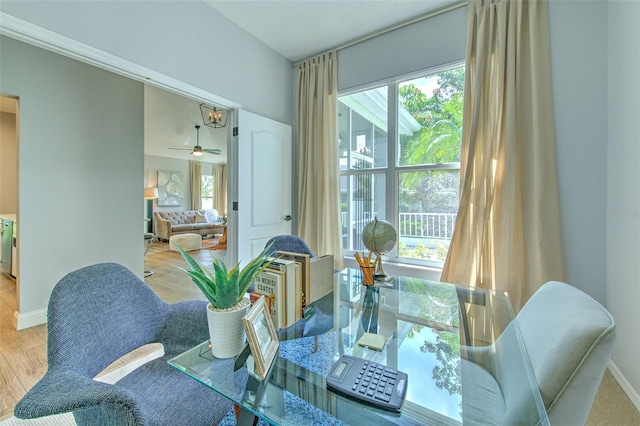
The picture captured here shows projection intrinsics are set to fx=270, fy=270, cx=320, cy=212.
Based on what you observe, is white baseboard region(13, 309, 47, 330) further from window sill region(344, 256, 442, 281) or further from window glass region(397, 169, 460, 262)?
window glass region(397, 169, 460, 262)

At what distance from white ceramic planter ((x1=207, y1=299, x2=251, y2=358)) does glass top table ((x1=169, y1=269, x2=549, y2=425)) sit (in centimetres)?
4

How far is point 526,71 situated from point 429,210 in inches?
51.3

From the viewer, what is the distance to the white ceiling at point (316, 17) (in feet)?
7.63

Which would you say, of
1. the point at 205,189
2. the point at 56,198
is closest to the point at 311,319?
the point at 56,198

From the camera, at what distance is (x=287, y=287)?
1.11 meters

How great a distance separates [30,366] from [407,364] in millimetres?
2536

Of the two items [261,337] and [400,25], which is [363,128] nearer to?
[400,25]

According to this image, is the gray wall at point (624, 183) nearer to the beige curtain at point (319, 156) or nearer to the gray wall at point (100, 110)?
the beige curtain at point (319, 156)

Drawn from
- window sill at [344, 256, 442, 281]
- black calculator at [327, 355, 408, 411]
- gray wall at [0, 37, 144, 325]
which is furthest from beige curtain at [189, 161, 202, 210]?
black calculator at [327, 355, 408, 411]

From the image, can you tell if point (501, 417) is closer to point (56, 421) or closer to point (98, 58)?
point (56, 421)

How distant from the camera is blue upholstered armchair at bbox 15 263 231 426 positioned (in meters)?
0.70

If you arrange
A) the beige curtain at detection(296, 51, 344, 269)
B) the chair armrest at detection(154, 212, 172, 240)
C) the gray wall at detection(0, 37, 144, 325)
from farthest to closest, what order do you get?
1. the chair armrest at detection(154, 212, 172, 240)
2. the beige curtain at detection(296, 51, 344, 269)
3. the gray wall at detection(0, 37, 144, 325)

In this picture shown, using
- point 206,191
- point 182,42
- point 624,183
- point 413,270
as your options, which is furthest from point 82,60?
point 206,191

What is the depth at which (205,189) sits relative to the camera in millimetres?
9297
